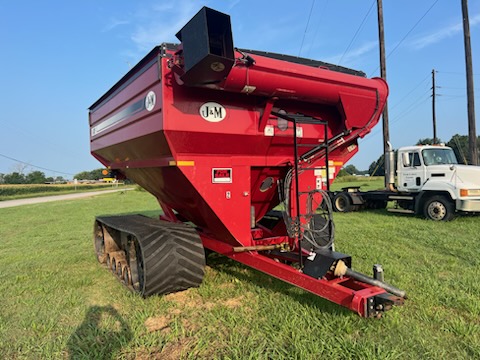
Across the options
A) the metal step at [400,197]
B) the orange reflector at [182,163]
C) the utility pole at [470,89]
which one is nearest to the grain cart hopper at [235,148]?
the orange reflector at [182,163]

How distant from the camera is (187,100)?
3342 millimetres

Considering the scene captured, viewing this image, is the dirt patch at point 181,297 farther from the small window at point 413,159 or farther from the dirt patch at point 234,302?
the small window at point 413,159

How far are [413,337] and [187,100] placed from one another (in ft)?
9.47

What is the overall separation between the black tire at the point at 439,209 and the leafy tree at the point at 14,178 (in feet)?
287

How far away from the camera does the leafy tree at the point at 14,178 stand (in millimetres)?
76188

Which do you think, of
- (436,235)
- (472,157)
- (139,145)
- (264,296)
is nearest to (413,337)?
(264,296)

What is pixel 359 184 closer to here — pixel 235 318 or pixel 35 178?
pixel 235 318

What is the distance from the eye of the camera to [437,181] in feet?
31.0

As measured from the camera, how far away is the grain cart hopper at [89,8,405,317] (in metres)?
2.97

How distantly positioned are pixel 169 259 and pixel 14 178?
8974 cm

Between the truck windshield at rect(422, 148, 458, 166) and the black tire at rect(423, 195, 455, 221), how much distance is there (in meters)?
1.17

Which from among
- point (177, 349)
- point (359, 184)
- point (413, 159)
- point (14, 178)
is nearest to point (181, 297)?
point (177, 349)

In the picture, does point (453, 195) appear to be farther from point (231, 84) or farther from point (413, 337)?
point (231, 84)

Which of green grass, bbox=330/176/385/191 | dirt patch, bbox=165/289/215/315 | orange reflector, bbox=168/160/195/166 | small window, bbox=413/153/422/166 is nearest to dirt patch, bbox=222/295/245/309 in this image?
dirt patch, bbox=165/289/215/315
